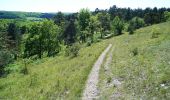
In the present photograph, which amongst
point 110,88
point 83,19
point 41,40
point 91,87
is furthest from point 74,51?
point 83,19

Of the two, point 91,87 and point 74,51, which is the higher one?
point 91,87

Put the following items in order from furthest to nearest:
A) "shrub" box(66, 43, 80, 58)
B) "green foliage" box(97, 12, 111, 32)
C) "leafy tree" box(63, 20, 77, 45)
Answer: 1. "green foliage" box(97, 12, 111, 32)
2. "leafy tree" box(63, 20, 77, 45)
3. "shrub" box(66, 43, 80, 58)

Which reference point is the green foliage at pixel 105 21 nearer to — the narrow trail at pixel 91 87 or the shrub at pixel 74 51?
the shrub at pixel 74 51

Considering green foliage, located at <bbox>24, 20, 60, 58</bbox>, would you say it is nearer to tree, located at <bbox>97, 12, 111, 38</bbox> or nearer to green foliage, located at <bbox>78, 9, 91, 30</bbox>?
green foliage, located at <bbox>78, 9, 91, 30</bbox>

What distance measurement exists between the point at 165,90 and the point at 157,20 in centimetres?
10849

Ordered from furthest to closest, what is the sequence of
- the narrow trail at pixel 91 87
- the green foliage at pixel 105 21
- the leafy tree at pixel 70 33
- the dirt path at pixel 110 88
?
the green foliage at pixel 105 21
the leafy tree at pixel 70 33
the narrow trail at pixel 91 87
the dirt path at pixel 110 88

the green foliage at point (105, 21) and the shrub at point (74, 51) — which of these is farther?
the green foliage at point (105, 21)

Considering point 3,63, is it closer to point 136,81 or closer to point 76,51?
point 76,51

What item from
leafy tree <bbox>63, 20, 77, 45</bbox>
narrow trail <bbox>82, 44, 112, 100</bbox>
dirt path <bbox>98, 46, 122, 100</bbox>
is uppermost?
dirt path <bbox>98, 46, 122, 100</bbox>

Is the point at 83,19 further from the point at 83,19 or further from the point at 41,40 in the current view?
the point at 41,40

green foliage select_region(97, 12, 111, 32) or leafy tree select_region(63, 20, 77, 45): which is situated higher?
green foliage select_region(97, 12, 111, 32)

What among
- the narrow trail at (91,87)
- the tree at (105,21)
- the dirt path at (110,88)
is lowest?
the tree at (105,21)

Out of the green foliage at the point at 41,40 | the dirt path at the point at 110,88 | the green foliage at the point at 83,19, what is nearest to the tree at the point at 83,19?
the green foliage at the point at 83,19

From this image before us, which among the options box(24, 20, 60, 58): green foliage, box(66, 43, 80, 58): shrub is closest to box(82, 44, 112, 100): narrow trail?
box(66, 43, 80, 58): shrub
